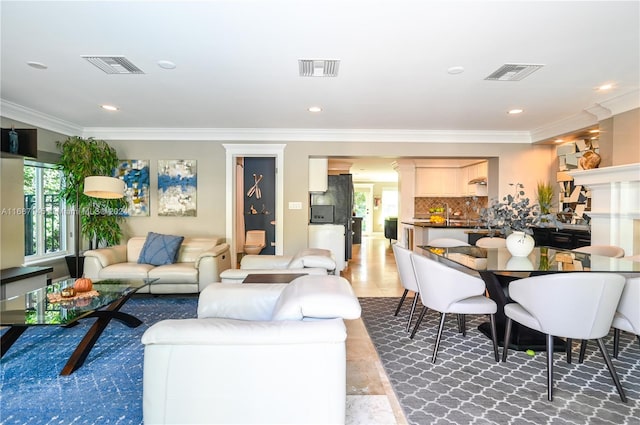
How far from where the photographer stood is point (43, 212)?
16.8ft

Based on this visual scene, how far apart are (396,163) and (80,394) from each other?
782cm

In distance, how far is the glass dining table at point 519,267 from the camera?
254 centimetres

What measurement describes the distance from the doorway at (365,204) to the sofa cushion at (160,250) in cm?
1093

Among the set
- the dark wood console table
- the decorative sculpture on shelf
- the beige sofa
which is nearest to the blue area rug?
the dark wood console table

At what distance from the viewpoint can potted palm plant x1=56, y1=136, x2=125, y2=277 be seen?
4930 millimetres

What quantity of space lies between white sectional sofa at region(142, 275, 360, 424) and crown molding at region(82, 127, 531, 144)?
14.9ft

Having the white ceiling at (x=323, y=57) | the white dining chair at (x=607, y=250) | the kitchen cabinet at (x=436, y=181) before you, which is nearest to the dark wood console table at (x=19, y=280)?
the white ceiling at (x=323, y=57)

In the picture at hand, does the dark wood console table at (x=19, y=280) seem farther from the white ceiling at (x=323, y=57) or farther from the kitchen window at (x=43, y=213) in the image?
the white ceiling at (x=323, y=57)

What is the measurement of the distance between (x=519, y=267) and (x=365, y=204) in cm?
1266

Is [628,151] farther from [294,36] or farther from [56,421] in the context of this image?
[56,421]

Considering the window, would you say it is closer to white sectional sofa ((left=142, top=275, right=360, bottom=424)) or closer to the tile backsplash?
white sectional sofa ((left=142, top=275, right=360, bottom=424))

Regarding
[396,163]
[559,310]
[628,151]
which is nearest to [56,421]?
[559,310]

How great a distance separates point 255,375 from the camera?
1.44m

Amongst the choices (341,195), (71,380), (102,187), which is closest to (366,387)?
(71,380)
